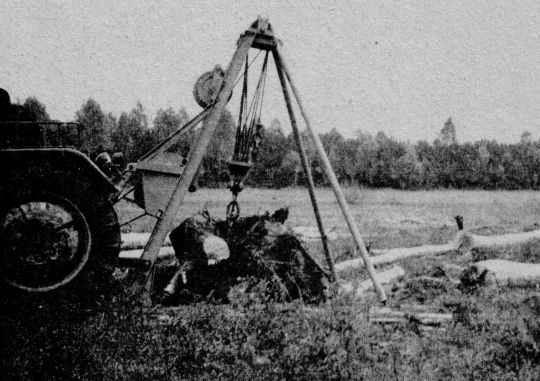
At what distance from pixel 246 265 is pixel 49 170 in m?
2.78

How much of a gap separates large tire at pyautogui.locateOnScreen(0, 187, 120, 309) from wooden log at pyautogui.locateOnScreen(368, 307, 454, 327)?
3037mm

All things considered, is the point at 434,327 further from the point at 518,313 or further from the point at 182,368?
the point at 182,368

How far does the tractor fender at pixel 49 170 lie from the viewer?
4230 mm

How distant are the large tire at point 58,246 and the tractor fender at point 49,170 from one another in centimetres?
9

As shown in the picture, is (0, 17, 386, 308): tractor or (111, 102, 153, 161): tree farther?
(111, 102, 153, 161): tree

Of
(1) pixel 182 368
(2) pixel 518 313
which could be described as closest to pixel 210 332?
(1) pixel 182 368

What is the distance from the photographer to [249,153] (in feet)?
20.5

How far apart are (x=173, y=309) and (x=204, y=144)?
197 centimetres

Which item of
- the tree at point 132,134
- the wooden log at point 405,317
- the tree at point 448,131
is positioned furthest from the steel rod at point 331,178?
the tree at point 448,131

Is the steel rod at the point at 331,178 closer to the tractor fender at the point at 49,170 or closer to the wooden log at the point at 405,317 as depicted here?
the wooden log at the point at 405,317

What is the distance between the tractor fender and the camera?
423 centimetres

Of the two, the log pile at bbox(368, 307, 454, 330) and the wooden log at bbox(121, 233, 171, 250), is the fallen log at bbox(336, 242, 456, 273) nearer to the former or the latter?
the log pile at bbox(368, 307, 454, 330)

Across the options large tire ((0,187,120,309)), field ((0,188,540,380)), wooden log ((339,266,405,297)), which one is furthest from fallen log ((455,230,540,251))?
large tire ((0,187,120,309))

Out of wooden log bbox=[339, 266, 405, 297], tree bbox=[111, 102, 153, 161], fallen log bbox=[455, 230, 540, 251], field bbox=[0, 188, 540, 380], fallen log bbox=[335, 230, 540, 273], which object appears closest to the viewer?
field bbox=[0, 188, 540, 380]
